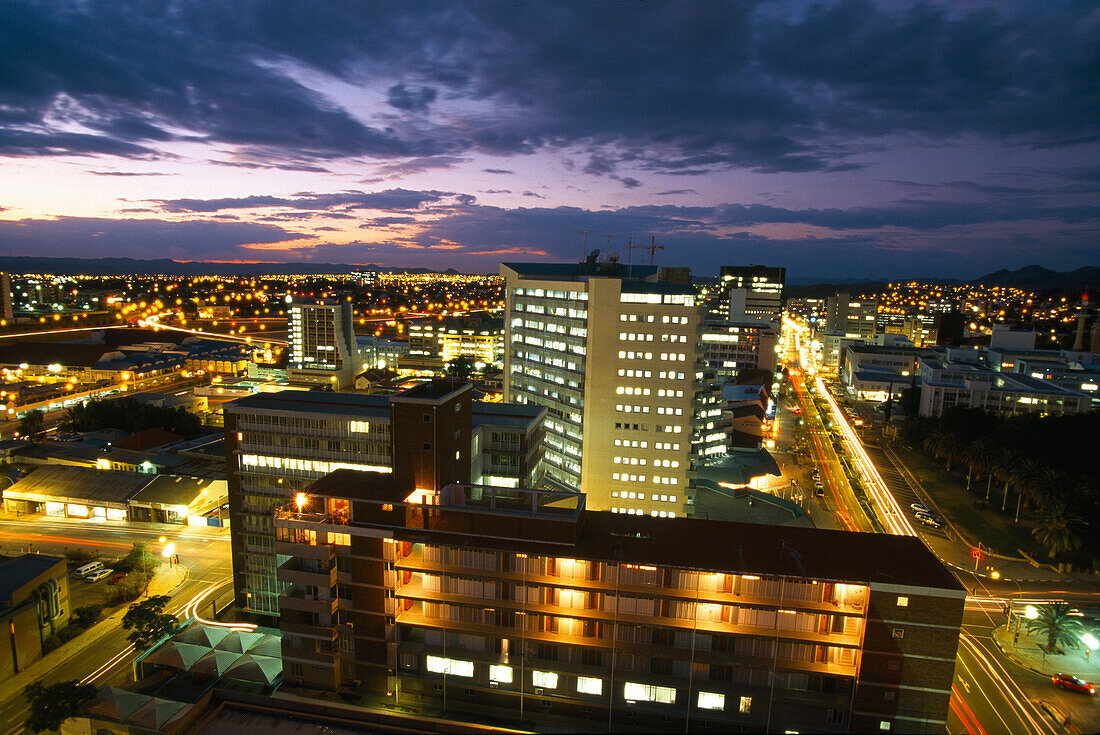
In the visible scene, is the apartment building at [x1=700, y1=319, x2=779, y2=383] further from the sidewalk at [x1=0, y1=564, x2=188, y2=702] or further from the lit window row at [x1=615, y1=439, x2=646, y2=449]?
the sidewalk at [x1=0, y1=564, x2=188, y2=702]

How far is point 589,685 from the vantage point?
2352 centimetres

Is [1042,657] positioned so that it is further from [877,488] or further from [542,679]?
[542,679]

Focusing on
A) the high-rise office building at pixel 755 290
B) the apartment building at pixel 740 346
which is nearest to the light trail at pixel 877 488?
the apartment building at pixel 740 346

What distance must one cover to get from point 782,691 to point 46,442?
7698 cm

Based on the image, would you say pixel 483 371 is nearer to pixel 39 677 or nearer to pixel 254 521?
pixel 254 521

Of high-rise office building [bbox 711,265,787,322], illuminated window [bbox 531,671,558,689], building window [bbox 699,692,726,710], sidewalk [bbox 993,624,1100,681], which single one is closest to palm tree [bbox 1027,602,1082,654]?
sidewalk [bbox 993,624,1100,681]

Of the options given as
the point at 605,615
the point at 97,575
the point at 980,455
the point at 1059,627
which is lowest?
the point at 97,575

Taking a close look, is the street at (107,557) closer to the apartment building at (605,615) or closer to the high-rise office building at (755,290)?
the apartment building at (605,615)

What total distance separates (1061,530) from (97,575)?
71.2 metres

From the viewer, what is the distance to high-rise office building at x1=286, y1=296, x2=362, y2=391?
103062mm

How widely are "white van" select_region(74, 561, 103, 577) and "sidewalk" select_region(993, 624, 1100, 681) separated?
196ft

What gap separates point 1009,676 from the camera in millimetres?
32156

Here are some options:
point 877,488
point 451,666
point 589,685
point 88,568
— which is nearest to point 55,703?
point 451,666

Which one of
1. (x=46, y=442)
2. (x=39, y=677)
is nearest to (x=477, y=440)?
(x=39, y=677)
